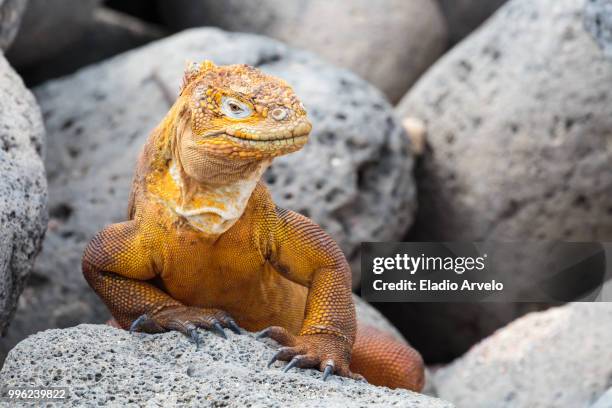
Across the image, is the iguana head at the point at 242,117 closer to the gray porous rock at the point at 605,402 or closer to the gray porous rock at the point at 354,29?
the gray porous rock at the point at 605,402

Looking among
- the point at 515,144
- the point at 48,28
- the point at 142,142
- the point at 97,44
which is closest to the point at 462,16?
the point at 515,144

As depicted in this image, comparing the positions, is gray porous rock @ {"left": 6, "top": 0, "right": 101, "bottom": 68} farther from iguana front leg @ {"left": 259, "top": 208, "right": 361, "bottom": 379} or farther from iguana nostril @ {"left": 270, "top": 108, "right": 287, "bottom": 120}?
iguana nostril @ {"left": 270, "top": 108, "right": 287, "bottom": 120}

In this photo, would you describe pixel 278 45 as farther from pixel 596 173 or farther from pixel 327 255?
pixel 327 255

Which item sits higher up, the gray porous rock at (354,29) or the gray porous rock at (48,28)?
the gray porous rock at (354,29)

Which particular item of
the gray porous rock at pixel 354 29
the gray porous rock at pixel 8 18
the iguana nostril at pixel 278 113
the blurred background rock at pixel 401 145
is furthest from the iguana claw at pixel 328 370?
the gray porous rock at pixel 354 29

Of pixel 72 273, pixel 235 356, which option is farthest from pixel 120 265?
pixel 72 273

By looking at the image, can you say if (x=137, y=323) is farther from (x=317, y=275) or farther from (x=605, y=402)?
(x=605, y=402)

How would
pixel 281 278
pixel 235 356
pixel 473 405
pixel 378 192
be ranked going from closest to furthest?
pixel 235 356, pixel 281 278, pixel 473 405, pixel 378 192
